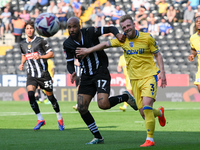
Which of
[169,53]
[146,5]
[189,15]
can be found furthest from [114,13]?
[189,15]

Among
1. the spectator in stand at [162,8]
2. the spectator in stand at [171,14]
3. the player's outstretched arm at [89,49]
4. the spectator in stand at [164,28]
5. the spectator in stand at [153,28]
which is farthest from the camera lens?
the spectator in stand at [162,8]

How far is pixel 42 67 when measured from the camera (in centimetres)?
1054

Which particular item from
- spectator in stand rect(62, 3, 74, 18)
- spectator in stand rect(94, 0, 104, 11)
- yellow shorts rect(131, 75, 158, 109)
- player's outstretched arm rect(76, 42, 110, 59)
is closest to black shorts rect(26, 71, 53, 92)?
player's outstretched arm rect(76, 42, 110, 59)

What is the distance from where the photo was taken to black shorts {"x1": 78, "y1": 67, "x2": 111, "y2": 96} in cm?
766

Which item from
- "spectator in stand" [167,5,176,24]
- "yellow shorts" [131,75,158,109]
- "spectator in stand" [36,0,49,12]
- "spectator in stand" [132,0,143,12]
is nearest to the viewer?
"yellow shorts" [131,75,158,109]

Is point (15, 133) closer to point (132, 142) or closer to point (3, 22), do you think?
point (132, 142)

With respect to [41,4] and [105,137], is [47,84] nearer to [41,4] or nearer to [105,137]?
[105,137]

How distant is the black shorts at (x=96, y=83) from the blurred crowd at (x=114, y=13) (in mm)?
17814

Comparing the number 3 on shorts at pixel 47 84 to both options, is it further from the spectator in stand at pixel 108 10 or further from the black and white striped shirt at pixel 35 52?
the spectator in stand at pixel 108 10

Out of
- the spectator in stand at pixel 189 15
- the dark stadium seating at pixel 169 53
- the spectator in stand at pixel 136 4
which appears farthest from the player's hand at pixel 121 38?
the spectator in stand at pixel 136 4

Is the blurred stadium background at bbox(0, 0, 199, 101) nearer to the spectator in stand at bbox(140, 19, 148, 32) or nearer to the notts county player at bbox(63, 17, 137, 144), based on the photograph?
the spectator in stand at bbox(140, 19, 148, 32)

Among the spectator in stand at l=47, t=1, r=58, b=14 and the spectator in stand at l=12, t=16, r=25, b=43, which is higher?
the spectator in stand at l=47, t=1, r=58, b=14

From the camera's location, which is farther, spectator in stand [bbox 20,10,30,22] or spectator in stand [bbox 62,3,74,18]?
spectator in stand [bbox 20,10,30,22]

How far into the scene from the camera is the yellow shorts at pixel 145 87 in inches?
279
